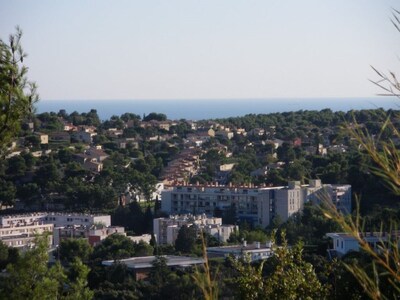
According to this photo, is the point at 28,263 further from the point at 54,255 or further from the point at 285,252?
the point at 54,255

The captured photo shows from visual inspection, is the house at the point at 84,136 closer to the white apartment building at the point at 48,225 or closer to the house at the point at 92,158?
the house at the point at 92,158

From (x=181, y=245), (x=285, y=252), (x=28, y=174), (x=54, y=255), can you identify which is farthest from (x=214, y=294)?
(x=28, y=174)

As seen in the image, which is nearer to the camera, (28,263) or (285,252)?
(285,252)

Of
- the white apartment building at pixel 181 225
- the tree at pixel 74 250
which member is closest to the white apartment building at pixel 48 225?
the white apartment building at pixel 181 225

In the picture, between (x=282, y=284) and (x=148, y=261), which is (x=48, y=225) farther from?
(x=282, y=284)

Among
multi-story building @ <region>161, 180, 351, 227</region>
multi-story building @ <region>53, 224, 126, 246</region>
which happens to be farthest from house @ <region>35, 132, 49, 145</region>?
multi-story building @ <region>53, 224, 126, 246</region>
